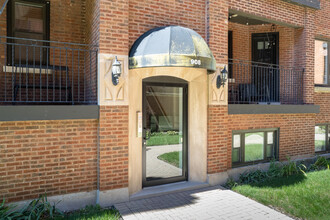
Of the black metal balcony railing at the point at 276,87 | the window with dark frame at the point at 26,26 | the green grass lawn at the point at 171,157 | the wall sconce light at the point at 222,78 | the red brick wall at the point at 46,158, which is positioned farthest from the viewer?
the black metal balcony railing at the point at 276,87

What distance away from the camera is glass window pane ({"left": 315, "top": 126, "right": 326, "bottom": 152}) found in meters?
9.01

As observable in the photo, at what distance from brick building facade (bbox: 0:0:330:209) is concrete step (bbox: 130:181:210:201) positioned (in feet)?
0.57

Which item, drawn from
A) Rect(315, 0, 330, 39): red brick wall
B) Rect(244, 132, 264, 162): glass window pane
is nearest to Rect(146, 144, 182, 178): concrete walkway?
Rect(244, 132, 264, 162): glass window pane

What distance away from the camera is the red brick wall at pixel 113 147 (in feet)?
16.3

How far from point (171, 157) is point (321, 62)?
7103mm

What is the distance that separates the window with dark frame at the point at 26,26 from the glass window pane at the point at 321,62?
9052 mm

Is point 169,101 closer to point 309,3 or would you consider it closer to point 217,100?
point 217,100

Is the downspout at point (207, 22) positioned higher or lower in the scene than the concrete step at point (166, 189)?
higher

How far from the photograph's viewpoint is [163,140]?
6141 mm

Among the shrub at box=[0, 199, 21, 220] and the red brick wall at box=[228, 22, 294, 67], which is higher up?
the red brick wall at box=[228, 22, 294, 67]

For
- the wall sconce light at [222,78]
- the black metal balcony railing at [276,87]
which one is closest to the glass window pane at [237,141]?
the black metal balcony railing at [276,87]

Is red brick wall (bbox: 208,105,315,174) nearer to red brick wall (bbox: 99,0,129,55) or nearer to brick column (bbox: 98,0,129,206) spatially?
brick column (bbox: 98,0,129,206)

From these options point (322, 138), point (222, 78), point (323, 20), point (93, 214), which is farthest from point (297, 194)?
point (323, 20)

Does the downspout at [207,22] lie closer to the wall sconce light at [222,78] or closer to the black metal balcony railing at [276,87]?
the wall sconce light at [222,78]
